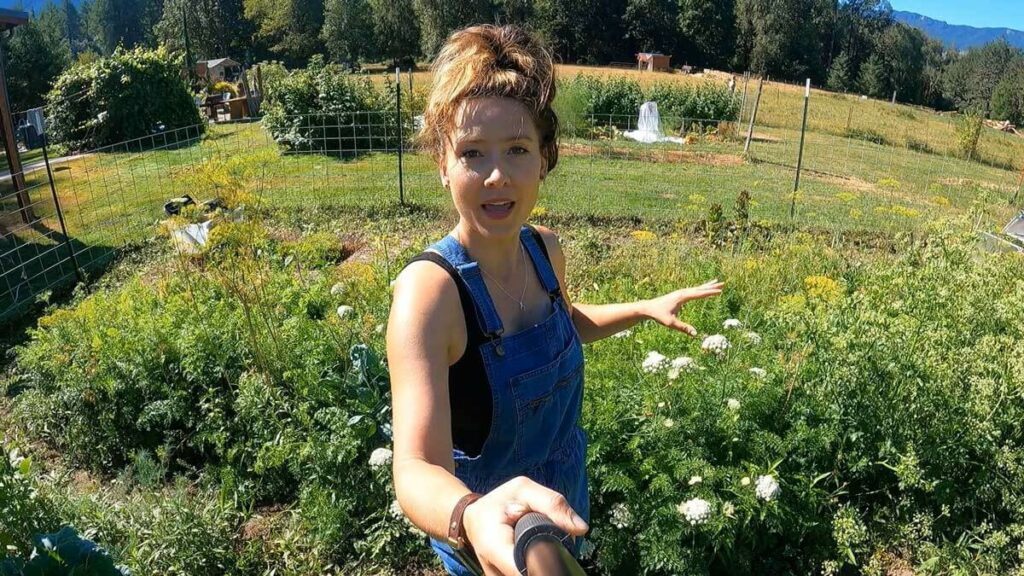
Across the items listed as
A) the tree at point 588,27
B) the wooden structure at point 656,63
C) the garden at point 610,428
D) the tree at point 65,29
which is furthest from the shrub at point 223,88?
the tree at point 588,27

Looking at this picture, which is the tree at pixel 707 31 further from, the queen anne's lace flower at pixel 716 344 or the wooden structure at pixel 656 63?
the queen anne's lace flower at pixel 716 344

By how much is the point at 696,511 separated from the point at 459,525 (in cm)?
169

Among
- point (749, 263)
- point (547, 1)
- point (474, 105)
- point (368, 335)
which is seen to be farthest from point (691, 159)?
point (547, 1)

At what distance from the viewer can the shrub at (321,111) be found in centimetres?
1492

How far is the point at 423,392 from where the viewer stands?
1223mm

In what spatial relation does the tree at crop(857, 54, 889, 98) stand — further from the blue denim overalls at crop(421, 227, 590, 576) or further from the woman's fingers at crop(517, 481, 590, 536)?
the woman's fingers at crop(517, 481, 590, 536)

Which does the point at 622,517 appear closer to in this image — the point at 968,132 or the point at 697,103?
the point at 968,132

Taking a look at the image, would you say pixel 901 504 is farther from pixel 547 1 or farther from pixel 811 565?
pixel 547 1

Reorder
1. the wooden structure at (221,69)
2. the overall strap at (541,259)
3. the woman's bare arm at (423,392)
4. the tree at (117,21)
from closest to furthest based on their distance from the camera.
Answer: the woman's bare arm at (423,392) → the overall strap at (541,259) → the wooden structure at (221,69) → the tree at (117,21)

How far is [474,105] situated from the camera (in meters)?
1.39

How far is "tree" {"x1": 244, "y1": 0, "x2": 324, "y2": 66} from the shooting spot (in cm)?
6794

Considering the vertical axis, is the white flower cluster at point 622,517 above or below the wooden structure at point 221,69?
below

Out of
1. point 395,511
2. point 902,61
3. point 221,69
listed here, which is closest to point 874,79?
point 902,61

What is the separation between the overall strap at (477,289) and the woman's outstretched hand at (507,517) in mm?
554
